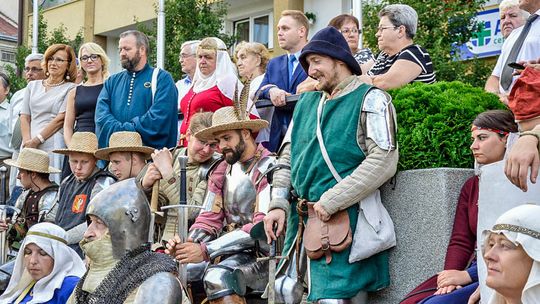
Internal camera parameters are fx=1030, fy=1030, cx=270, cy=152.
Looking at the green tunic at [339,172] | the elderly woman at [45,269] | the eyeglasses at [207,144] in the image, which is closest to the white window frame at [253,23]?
the eyeglasses at [207,144]

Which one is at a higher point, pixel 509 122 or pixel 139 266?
pixel 509 122

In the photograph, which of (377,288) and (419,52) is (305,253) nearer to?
(377,288)

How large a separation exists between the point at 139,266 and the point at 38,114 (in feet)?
16.7

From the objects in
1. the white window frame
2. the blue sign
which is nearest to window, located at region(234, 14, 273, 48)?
the white window frame

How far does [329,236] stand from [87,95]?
481 cm

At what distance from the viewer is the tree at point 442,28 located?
11.6 metres

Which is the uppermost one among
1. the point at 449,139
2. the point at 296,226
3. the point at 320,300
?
the point at 449,139

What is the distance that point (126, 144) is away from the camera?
915 centimetres

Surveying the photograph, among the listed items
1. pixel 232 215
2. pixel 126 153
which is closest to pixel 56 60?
pixel 126 153

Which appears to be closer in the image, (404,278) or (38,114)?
(404,278)

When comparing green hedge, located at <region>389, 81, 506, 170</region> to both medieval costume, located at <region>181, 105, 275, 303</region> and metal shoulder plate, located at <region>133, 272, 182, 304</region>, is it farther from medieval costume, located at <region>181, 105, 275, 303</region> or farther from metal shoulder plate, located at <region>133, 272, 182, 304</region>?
metal shoulder plate, located at <region>133, 272, 182, 304</region>

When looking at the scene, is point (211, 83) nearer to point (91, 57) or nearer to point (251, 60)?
point (251, 60)

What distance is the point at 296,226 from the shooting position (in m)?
6.81

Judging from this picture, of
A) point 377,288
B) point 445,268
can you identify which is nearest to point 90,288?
point 377,288
